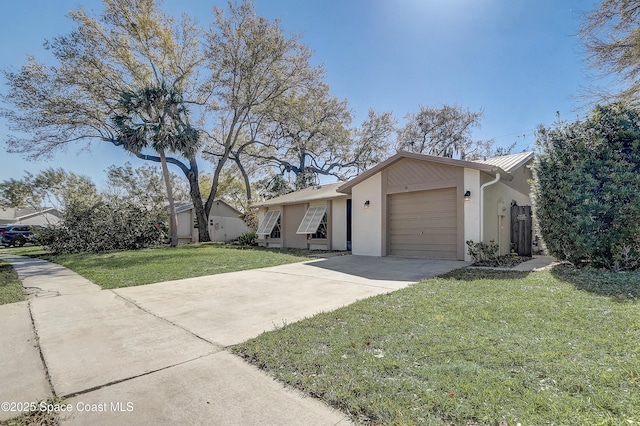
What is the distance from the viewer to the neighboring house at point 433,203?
9273mm

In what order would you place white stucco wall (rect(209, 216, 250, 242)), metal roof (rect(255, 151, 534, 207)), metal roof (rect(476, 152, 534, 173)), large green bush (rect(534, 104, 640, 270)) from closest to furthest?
large green bush (rect(534, 104, 640, 270))
metal roof (rect(255, 151, 534, 207))
metal roof (rect(476, 152, 534, 173))
white stucco wall (rect(209, 216, 250, 242))

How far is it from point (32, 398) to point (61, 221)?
55.3ft

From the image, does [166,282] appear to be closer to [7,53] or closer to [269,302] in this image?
[269,302]

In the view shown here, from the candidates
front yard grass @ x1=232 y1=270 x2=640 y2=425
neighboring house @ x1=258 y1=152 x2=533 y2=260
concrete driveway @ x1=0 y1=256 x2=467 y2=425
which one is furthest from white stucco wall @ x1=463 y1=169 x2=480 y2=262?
front yard grass @ x1=232 y1=270 x2=640 y2=425

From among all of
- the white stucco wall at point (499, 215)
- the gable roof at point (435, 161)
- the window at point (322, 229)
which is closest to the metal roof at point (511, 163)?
the gable roof at point (435, 161)

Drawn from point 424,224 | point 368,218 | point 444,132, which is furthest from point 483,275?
point 444,132

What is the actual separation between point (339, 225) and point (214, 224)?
14352 mm

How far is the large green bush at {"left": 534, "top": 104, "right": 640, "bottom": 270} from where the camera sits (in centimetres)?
651

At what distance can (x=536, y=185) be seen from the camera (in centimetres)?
770

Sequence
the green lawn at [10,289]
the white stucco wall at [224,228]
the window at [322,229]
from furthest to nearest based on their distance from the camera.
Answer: the white stucco wall at [224,228], the window at [322,229], the green lawn at [10,289]

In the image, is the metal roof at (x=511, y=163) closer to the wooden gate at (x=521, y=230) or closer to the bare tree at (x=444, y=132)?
the wooden gate at (x=521, y=230)

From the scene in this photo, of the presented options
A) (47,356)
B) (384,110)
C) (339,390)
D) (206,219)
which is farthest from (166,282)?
(384,110)

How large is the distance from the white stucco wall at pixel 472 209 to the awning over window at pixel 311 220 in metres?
7.08

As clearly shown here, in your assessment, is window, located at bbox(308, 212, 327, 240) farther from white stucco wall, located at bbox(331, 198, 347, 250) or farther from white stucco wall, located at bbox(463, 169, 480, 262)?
white stucco wall, located at bbox(463, 169, 480, 262)
